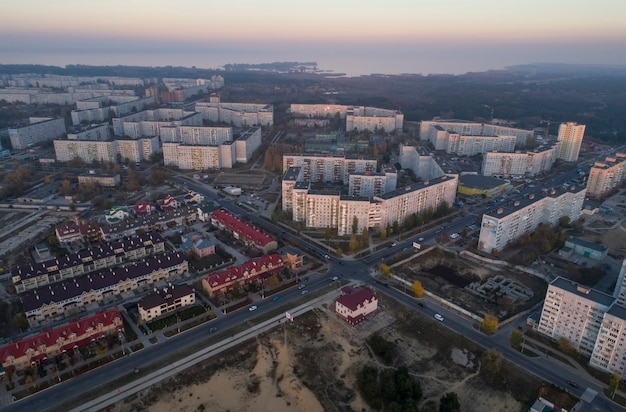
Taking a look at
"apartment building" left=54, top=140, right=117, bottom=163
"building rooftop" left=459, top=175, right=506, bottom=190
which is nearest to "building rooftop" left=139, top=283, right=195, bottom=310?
"building rooftop" left=459, top=175, right=506, bottom=190

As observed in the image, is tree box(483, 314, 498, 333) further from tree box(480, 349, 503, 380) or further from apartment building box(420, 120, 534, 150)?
apartment building box(420, 120, 534, 150)

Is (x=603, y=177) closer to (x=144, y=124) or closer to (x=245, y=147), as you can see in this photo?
(x=245, y=147)

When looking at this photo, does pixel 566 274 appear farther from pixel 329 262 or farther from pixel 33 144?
pixel 33 144

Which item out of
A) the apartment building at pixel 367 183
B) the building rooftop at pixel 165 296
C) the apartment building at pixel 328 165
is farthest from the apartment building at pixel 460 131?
the building rooftop at pixel 165 296

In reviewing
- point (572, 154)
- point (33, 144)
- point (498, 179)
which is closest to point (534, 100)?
point (572, 154)

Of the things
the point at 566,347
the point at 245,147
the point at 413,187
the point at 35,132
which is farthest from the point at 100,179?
the point at 566,347

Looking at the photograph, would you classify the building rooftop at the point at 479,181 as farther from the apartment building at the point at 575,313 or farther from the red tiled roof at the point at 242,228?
the red tiled roof at the point at 242,228
